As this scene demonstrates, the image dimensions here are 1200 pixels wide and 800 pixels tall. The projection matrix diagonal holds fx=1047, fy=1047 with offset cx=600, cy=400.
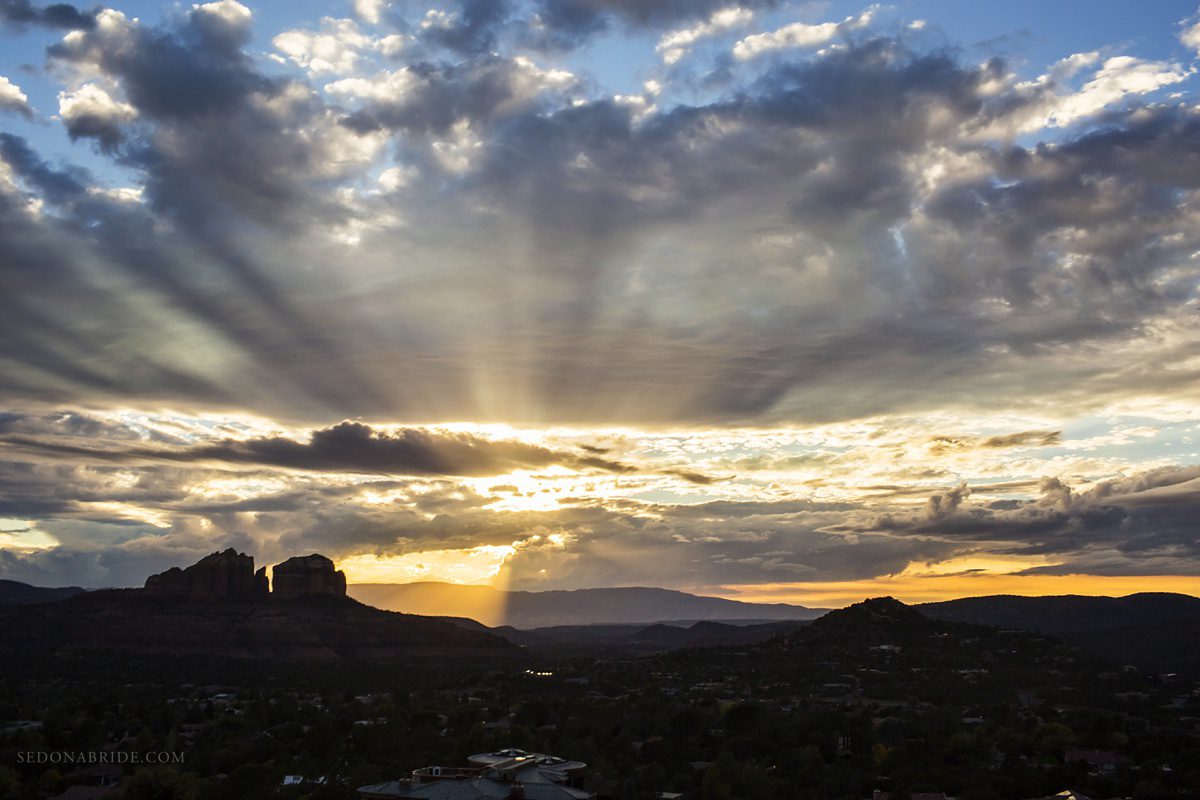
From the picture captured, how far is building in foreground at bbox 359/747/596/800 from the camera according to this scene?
168 feet

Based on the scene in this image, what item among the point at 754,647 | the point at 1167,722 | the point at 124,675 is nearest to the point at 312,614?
the point at 124,675

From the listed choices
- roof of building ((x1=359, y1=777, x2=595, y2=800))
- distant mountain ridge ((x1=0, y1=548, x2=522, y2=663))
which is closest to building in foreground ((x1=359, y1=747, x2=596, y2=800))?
roof of building ((x1=359, y1=777, x2=595, y2=800))

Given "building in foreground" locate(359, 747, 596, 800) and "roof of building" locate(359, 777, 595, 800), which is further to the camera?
"building in foreground" locate(359, 747, 596, 800)

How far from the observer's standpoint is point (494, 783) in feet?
175

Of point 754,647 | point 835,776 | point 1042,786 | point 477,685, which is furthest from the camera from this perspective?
point 754,647

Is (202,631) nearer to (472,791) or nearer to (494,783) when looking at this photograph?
(494,783)

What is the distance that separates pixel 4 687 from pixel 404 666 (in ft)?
209

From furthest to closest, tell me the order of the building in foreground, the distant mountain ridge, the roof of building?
the distant mountain ridge < the building in foreground < the roof of building

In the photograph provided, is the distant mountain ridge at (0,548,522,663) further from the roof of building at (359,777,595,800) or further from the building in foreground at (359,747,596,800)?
the roof of building at (359,777,595,800)

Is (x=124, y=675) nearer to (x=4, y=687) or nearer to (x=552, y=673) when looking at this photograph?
(x=4, y=687)

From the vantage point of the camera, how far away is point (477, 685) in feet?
438

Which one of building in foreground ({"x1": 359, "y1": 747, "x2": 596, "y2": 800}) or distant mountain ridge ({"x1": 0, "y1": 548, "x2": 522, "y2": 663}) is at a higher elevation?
distant mountain ridge ({"x1": 0, "y1": 548, "x2": 522, "y2": 663})

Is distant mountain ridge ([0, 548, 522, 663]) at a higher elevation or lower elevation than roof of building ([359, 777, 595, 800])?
higher

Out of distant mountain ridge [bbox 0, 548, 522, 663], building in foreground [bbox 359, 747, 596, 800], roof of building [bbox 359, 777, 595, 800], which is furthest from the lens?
distant mountain ridge [bbox 0, 548, 522, 663]
